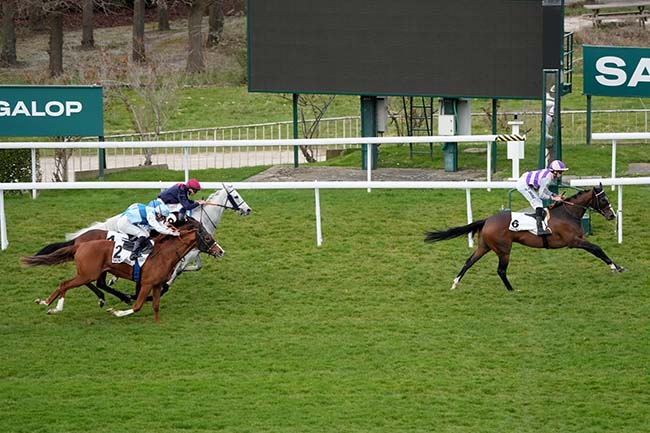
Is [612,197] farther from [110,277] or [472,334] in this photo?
[110,277]

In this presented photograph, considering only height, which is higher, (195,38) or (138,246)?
(195,38)

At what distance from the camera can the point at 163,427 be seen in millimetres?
8523

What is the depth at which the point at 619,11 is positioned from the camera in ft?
112

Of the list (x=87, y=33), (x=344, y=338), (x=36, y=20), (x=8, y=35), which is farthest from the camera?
(x=36, y=20)

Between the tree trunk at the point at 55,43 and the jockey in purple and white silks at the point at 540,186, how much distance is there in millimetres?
20190

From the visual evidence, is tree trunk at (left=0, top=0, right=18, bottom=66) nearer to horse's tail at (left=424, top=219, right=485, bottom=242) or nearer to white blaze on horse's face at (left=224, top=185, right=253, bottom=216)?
white blaze on horse's face at (left=224, top=185, right=253, bottom=216)

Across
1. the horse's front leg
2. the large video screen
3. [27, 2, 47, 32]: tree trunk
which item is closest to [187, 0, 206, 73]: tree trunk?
Answer: [27, 2, 47, 32]: tree trunk

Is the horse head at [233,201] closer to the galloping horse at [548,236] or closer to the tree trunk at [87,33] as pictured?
the galloping horse at [548,236]

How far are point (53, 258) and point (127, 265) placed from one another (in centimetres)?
68

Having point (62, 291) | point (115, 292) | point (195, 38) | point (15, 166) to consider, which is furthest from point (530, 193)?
point (195, 38)

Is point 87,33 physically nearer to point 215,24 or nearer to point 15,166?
point 215,24

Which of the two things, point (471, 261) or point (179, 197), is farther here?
point (179, 197)

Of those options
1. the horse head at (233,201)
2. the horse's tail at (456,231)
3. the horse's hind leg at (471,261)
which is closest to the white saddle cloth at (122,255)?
the horse head at (233,201)

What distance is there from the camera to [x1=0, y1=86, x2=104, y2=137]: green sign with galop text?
16047mm
